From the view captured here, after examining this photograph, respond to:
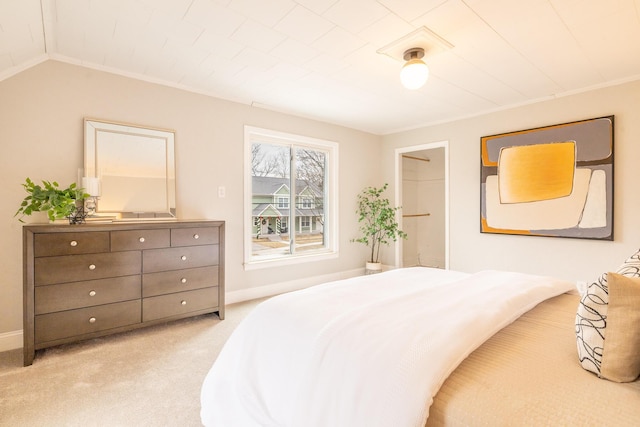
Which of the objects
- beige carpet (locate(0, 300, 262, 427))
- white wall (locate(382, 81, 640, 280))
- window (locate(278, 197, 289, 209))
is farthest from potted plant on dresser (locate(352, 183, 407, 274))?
beige carpet (locate(0, 300, 262, 427))

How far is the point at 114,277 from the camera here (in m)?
2.45

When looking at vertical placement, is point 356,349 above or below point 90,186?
below

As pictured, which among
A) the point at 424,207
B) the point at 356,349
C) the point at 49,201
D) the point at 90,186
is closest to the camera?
the point at 356,349

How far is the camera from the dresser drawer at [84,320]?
218cm

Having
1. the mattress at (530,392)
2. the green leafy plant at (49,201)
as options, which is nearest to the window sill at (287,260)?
the green leafy plant at (49,201)

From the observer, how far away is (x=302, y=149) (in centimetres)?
428

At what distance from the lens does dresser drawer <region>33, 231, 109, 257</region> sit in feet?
7.07

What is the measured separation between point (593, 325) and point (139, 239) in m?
2.85

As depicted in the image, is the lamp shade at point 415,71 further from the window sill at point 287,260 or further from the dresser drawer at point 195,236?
the window sill at point 287,260

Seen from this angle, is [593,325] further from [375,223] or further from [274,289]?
[375,223]

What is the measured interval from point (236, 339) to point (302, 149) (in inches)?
124

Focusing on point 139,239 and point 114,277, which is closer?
point 114,277

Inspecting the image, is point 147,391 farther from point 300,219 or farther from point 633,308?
point 300,219

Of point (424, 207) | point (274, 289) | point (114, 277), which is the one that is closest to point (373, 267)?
point (274, 289)
